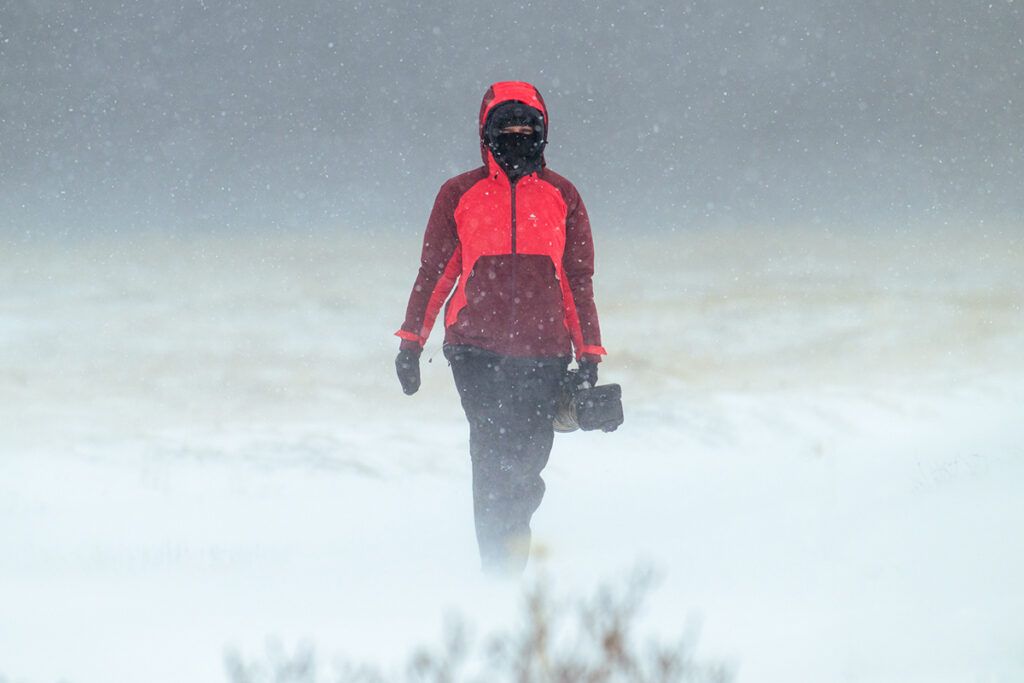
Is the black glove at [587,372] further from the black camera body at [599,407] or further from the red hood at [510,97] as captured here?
the red hood at [510,97]

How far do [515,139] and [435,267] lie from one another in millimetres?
683

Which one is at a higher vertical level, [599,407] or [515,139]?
[515,139]

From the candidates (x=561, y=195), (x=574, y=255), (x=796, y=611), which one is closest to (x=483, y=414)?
(x=574, y=255)

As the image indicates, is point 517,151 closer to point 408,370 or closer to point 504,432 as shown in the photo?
point 408,370

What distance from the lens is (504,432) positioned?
12.0ft

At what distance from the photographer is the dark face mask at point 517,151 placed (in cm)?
345

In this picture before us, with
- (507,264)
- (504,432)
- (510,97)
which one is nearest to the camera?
(510,97)

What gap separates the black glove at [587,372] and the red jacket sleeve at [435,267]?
2.37ft

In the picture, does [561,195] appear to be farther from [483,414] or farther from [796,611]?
[796,611]

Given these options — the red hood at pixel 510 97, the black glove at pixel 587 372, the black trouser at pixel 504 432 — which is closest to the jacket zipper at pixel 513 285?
the black trouser at pixel 504 432

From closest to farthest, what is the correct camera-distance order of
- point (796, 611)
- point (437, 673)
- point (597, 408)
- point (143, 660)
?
point (437, 673)
point (143, 660)
point (796, 611)
point (597, 408)

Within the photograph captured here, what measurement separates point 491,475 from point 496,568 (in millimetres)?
434

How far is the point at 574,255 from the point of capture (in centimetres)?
368

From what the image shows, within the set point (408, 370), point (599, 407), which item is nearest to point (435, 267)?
point (408, 370)
